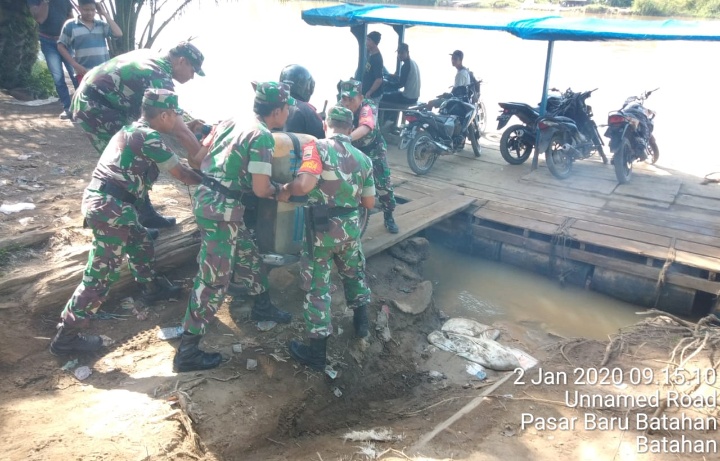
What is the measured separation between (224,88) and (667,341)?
49.7 ft

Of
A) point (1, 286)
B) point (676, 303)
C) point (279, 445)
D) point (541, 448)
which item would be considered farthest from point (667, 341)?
point (1, 286)

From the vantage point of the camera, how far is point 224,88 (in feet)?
56.0

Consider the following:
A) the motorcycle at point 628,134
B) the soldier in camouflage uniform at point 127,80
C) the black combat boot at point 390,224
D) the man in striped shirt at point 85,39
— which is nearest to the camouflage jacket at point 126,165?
the soldier in camouflage uniform at point 127,80

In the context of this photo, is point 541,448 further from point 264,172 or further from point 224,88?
point 224,88

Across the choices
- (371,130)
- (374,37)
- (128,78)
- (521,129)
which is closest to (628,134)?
(521,129)

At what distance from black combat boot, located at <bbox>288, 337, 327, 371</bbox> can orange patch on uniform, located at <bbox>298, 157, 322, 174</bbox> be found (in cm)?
113

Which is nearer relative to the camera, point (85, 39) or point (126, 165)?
point (126, 165)

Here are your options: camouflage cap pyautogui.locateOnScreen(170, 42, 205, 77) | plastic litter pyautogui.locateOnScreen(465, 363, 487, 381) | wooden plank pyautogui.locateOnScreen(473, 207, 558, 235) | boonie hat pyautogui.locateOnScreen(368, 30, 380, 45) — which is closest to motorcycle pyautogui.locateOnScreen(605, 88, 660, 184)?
wooden plank pyautogui.locateOnScreen(473, 207, 558, 235)

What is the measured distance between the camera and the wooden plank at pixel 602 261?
532 cm

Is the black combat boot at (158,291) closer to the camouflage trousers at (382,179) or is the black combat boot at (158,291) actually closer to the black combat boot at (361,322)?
the black combat boot at (361,322)

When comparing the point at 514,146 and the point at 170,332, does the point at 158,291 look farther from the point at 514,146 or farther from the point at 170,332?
the point at 514,146

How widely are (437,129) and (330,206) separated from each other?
4802 mm

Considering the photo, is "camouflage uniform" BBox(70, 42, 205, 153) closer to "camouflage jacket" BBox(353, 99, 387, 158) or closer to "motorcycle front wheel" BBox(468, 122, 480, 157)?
"camouflage jacket" BBox(353, 99, 387, 158)

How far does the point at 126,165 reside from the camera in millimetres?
3529
